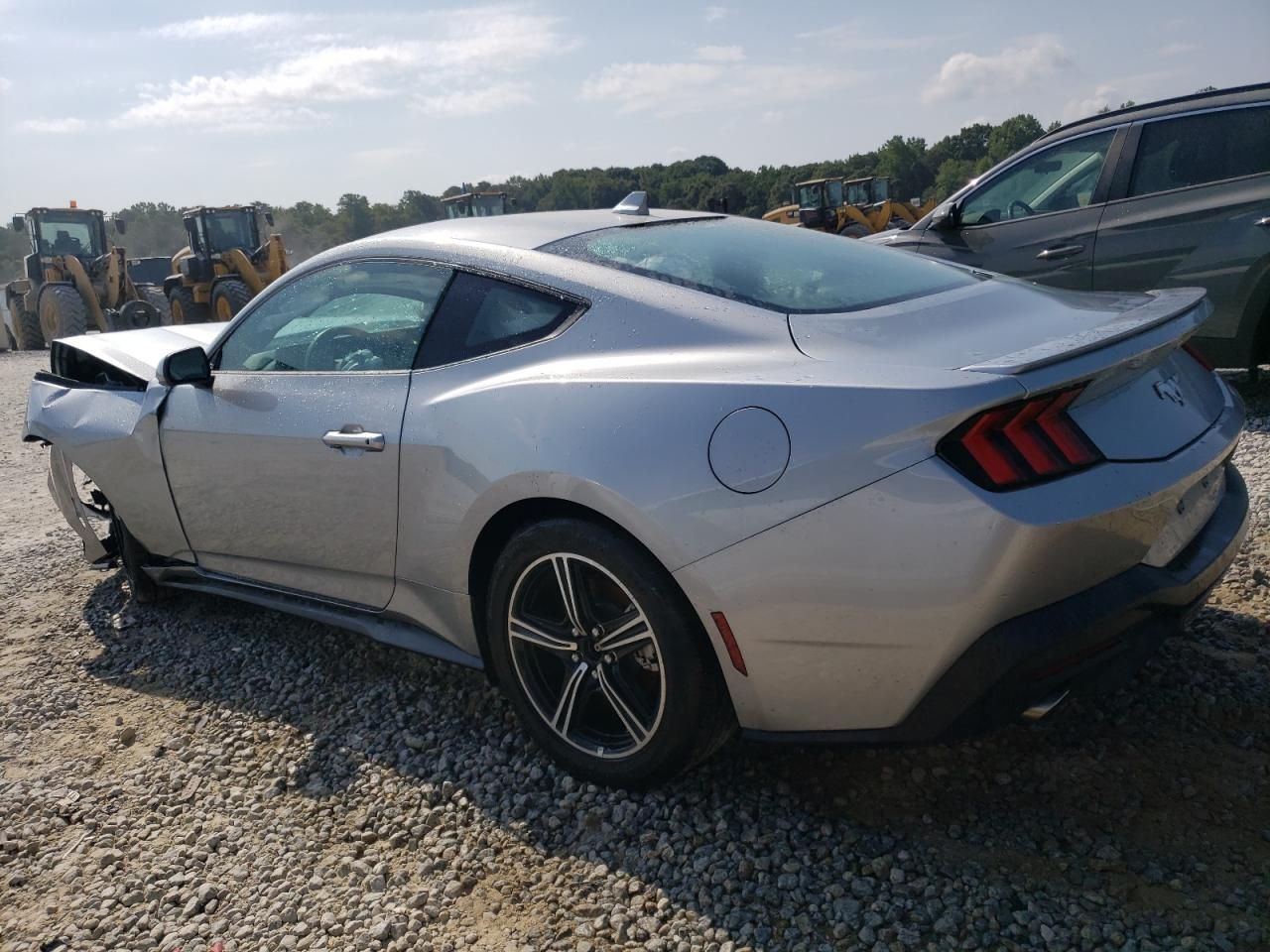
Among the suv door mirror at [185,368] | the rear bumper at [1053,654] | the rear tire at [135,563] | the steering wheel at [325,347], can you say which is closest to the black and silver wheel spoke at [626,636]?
the rear bumper at [1053,654]

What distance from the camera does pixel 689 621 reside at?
245 centimetres

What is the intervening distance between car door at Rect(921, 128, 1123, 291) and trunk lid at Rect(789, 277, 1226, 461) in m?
3.57

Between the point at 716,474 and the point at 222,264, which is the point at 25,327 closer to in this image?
the point at 222,264

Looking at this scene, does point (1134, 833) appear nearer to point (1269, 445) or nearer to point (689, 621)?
point (689, 621)

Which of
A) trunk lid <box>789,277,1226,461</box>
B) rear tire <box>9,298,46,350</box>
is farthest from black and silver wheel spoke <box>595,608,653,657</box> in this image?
rear tire <box>9,298,46,350</box>

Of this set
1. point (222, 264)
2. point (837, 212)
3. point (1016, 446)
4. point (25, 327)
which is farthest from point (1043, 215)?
point (25, 327)

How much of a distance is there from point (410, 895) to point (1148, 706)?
2.01 m

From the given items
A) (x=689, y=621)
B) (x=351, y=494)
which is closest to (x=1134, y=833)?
(x=689, y=621)

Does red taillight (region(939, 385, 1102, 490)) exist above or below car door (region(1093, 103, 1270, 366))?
below

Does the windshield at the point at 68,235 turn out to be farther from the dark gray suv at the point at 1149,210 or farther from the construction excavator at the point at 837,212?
the dark gray suv at the point at 1149,210

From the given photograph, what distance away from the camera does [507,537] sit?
2840mm

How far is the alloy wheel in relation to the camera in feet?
8.59

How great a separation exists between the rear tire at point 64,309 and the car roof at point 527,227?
16.7 meters

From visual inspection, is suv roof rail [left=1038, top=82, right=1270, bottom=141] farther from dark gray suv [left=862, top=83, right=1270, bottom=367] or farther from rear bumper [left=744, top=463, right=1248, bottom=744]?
rear bumper [left=744, top=463, right=1248, bottom=744]
